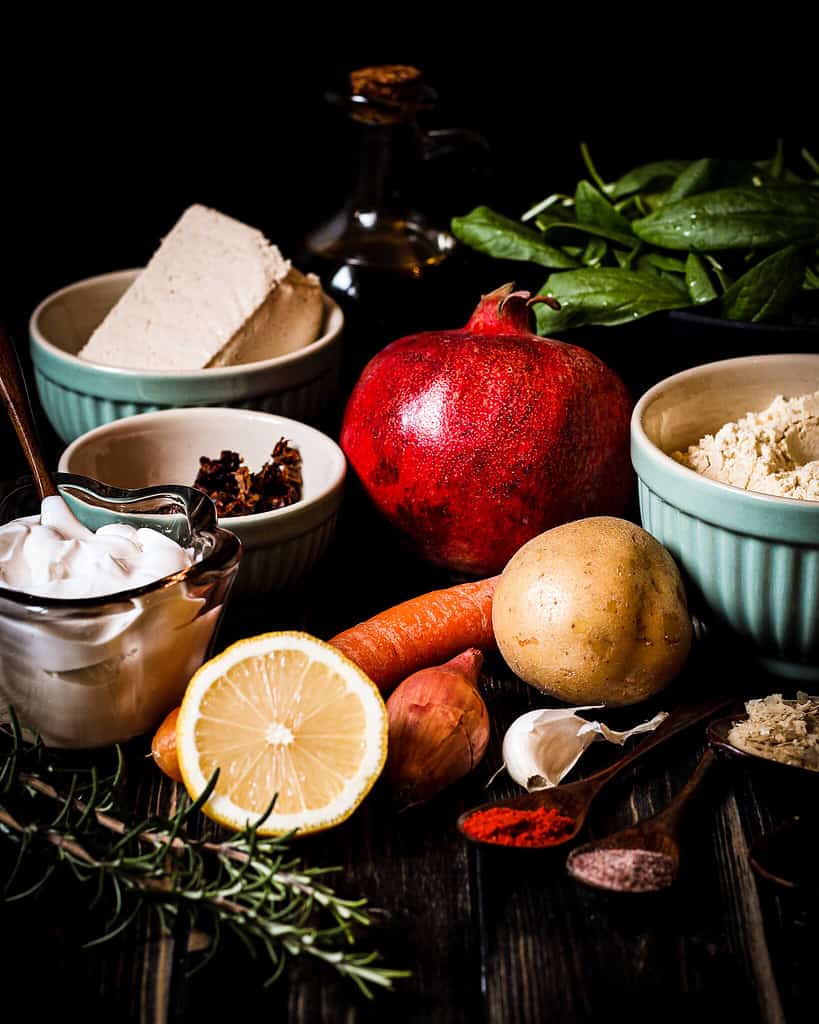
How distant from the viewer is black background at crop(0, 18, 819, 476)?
1.90m

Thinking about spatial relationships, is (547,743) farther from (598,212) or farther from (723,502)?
(598,212)

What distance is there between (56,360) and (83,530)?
1.51ft

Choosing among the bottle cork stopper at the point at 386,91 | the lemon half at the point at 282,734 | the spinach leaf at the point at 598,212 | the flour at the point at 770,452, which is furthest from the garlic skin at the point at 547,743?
the bottle cork stopper at the point at 386,91

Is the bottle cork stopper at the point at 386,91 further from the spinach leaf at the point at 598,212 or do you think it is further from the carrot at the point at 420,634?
the carrot at the point at 420,634

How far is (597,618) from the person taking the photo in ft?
3.73

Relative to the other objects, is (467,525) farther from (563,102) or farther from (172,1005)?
(563,102)

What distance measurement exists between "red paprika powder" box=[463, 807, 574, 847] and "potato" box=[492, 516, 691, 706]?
0.59 feet

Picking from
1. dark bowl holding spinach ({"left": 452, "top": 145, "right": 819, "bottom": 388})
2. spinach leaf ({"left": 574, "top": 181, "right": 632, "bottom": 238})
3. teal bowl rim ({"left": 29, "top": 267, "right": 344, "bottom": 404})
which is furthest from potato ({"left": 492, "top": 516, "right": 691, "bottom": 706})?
spinach leaf ({"left": 574, "top": 181, "right": 632, "bottom": 238})

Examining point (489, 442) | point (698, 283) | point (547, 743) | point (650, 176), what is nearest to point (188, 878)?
point (547, 743)

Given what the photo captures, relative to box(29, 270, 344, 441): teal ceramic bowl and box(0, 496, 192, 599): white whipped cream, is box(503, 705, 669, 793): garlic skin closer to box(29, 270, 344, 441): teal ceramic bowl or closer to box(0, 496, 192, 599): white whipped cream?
box(0, 496, 192, 599): white whipped cream

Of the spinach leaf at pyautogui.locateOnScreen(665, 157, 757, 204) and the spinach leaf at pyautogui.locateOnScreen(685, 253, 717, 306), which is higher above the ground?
the spinach leaf at pyautogui.locateOnScreen(665, 157, 757, 204)

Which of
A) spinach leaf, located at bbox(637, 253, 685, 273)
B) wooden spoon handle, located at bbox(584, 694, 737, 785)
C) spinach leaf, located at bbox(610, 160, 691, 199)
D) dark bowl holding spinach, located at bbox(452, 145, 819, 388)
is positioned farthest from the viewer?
spinach leaf, located at bbox(610, 160, 691, 199)

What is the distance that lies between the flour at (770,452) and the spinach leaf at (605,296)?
0.80 feet

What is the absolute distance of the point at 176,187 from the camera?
206 cm
